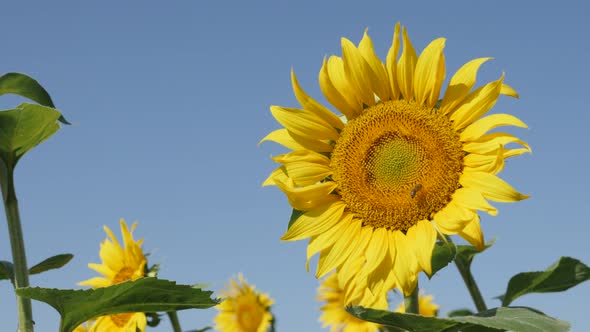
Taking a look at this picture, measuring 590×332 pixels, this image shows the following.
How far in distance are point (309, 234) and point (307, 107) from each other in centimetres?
66

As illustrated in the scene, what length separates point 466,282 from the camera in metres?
4.73

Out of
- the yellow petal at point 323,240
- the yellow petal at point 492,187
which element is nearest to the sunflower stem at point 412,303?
the yellow petal at point 323,240

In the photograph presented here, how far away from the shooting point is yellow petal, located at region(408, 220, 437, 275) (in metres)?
3.56

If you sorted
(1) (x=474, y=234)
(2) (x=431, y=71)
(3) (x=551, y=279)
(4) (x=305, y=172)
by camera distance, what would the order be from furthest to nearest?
(3) (x=551, y=279) < (4) (x=305, y=172) < (2) (x=431, y=71) < (1) (x=474, y=234)

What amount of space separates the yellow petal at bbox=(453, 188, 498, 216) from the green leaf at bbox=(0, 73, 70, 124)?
6.53 ft

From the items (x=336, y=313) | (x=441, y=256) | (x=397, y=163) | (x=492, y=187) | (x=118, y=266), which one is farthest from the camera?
(x=336, y=313)

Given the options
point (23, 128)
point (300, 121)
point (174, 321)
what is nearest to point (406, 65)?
point (300, 121)

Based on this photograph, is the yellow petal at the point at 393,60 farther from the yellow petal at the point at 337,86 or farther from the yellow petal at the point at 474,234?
the yellow petal at the point at 474,234

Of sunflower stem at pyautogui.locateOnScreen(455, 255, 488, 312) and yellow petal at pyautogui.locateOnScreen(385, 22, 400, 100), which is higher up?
yellow petal at pyautogui.locateOnScreen(385, 22, 400, 100)

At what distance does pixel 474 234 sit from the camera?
138 inches

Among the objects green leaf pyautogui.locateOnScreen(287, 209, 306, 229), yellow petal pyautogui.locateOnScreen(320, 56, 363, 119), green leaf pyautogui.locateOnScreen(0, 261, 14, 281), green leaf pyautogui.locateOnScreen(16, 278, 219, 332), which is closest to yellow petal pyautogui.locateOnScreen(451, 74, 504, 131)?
yellow petal pyautogui.locateOnScreen(320, 56, 363, 119)

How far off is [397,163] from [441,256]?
588 mm

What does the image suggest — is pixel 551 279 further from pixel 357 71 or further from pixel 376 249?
pixel 357 71

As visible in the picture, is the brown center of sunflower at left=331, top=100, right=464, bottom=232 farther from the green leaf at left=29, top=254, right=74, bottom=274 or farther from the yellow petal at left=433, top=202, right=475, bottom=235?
the green leaf at left=29, top=254, right=74, bottom=274
